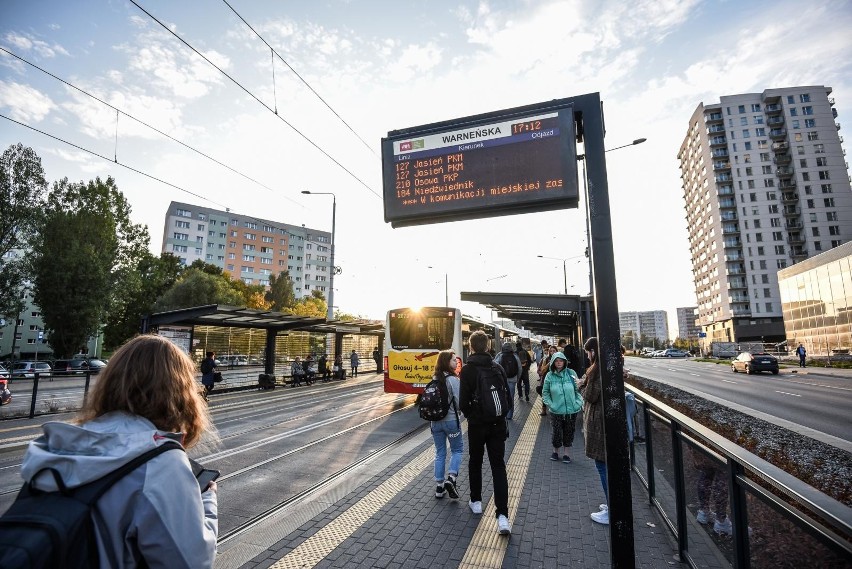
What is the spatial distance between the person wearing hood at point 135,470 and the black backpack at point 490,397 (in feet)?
10.4

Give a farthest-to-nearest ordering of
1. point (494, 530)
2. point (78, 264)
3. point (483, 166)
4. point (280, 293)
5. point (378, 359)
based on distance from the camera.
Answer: point (280, 293) → point (78, 264) → point (378, 359) → point (483, 166) → point (494, 530)

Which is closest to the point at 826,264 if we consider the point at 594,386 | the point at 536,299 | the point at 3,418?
the point at 536,299

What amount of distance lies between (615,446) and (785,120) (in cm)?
8976

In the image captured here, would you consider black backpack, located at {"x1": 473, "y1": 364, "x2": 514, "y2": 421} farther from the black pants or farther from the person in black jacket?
the black pants

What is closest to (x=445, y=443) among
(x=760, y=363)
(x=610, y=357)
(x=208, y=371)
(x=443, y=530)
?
(x=443, y=530)

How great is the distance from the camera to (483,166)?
496 centimetres

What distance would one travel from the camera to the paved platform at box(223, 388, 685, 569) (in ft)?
11.8

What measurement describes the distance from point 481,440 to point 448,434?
2.86 ft

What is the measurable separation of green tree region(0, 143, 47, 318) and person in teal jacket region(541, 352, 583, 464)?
38.1 m

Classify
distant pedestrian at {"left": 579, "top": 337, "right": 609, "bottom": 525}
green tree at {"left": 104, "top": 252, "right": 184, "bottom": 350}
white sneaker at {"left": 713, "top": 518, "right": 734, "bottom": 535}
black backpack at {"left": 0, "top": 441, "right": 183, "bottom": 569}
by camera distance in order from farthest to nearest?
green tree at {"left": 104, "top": 252, "right": 184, "bottom": 350} → distant pedestrian at {"left": 579, "top": 337, "right": 609, "bottom": 525} → white sneaker at {"left": 713, "top": 518, "right": 734, "bottom": 535} → black backpack at {"left": 0, "top": 441, "right": 183, "bottom": 569}

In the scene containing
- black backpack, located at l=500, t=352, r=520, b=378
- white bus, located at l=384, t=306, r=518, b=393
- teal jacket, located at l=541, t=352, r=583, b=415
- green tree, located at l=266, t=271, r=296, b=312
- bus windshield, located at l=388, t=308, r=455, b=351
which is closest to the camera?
teal jacket, located at l=541, t=352, r=583, b=415

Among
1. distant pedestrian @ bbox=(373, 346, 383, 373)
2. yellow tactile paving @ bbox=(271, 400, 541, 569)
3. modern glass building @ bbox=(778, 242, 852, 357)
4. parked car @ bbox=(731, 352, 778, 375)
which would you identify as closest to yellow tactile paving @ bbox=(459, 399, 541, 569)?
yellow tactile paving @ bbox=(271, 400, 541, 569)

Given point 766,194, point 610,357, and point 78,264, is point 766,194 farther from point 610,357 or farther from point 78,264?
point 78,264

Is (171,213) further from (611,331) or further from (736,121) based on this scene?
(736,121)
